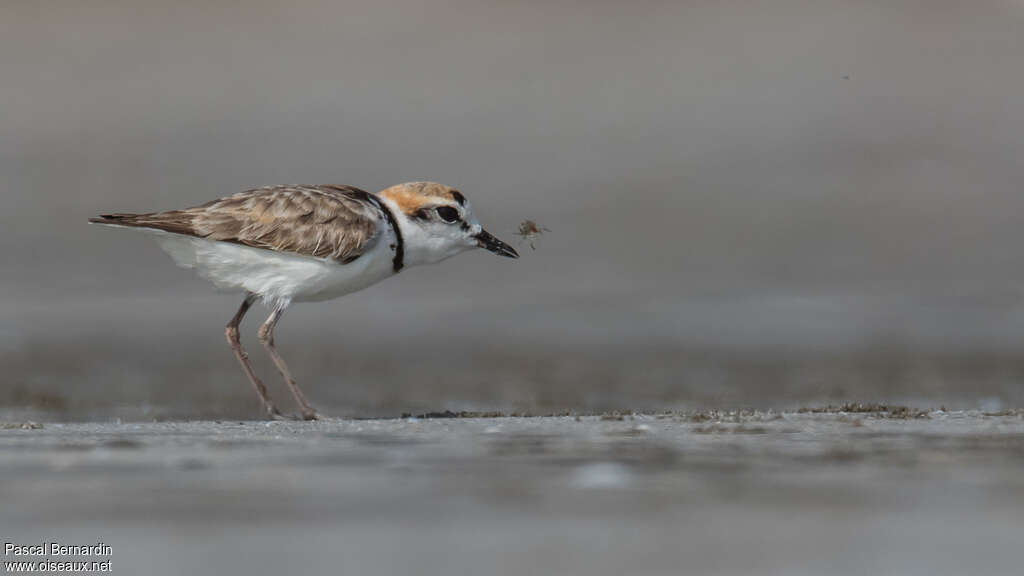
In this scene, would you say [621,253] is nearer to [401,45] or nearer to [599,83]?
[599,83]

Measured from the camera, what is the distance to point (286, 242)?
290 inches

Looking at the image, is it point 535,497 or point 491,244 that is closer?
point 535,497

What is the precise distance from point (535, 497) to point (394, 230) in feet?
10.9

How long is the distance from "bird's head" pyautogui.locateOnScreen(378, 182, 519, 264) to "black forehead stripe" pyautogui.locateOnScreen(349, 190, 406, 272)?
0.03m

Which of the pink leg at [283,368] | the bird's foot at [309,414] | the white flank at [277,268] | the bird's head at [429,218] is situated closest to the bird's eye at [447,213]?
the bird's head at [429,218]

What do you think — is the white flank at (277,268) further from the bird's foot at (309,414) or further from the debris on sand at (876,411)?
Result: the debris on sand at (876,411)

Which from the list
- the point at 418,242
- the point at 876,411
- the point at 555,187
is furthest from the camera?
the point at 555,187

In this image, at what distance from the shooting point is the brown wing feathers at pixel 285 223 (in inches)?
289

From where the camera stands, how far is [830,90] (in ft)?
51.9

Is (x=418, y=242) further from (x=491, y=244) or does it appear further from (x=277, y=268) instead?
(x=277, y=268)

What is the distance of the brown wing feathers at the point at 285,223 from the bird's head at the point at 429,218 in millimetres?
218

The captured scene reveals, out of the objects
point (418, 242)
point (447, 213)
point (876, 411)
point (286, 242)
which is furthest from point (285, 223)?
Answer: point (876, 411)

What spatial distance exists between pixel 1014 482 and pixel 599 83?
12.0m

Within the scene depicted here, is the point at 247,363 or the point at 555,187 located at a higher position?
the point at 555,187
